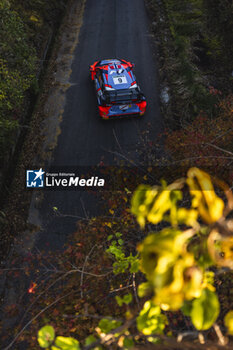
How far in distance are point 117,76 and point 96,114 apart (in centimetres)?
216

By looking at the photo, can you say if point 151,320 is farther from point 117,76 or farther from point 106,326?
point 117,76

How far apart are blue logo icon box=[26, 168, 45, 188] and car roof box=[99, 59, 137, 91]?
16.5 ft

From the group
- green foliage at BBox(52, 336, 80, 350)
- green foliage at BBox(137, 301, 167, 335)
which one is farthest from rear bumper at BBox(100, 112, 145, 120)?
green foliage at BBox(52, 336, 80, 350)

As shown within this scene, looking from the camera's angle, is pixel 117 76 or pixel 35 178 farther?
pixel 117 76

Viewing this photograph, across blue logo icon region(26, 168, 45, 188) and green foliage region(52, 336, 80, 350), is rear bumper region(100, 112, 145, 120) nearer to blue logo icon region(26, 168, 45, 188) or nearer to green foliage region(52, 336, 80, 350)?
blue logo icon region(26, 168, 45, 188)

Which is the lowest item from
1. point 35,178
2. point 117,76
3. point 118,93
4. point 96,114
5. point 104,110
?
point 35,178

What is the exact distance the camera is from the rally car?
40.9 ft

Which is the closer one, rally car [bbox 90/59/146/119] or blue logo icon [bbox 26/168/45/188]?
blue logo icon [bbox 26/168/45/188]

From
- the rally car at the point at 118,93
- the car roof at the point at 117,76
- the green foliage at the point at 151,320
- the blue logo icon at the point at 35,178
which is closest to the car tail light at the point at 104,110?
the rally car at the point at 118,93

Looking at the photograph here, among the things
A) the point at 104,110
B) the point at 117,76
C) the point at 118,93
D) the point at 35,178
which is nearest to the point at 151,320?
the point at 35,178

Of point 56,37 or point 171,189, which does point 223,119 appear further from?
point 56,37

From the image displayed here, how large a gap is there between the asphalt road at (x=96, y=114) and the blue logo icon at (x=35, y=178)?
80 centimetres

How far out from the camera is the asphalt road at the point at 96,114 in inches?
427

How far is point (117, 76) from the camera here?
43.1 ft
